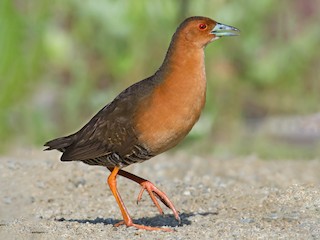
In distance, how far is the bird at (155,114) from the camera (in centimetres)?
594

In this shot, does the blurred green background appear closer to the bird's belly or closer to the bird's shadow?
the bird's shadow

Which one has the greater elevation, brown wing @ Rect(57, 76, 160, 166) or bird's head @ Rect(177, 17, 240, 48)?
bird's head @ Rect(177, 17, 240, 48)

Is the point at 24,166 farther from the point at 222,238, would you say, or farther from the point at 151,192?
the point at 222,238

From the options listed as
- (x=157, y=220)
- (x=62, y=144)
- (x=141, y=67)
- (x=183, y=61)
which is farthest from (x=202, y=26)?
(x=141, y=67)

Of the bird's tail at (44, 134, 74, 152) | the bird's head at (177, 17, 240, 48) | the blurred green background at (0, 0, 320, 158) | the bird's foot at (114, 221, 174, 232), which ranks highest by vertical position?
the blurred green background at (0, 0, 320, 158)

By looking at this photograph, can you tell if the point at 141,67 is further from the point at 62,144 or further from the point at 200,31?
the point at 200,31

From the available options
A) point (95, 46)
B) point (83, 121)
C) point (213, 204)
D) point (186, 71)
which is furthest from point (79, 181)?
point (95, 46)

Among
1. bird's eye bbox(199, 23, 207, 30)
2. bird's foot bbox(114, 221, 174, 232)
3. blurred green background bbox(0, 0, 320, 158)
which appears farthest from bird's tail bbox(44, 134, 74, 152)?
blurred green background bbox(0, 0, 320, 158)

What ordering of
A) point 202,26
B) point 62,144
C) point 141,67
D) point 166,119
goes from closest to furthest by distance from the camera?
point 166,119, point 202,26, point 62,144, point 141,67

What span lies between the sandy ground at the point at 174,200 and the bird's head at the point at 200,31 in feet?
3.83

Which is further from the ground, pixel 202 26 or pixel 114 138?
pixel 202 26

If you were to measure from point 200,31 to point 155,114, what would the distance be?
66 cm

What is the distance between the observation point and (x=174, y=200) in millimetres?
7266

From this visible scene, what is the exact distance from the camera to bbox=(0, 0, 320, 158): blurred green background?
34.7ft
